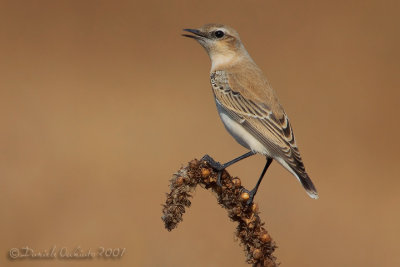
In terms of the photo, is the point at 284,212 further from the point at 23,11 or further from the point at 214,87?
the point at 23,11

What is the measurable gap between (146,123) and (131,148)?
91 cm

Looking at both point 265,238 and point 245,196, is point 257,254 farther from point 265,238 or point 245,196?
point 245,196

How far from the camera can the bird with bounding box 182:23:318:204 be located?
251 inches

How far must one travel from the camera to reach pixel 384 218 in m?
10.6

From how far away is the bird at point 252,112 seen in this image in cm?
637

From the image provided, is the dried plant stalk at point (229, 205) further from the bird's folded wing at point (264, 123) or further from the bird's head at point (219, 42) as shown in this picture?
the bird's head at point (219, 42)

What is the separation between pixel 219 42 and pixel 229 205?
3410mm

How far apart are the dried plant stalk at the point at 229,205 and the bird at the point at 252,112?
3.23ft

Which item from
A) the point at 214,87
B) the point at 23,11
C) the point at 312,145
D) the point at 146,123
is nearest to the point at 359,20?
the point at 312,145

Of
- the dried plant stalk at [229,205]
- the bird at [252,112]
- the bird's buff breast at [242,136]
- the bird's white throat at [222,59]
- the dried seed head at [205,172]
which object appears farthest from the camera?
the bird's white throat at [222,59]

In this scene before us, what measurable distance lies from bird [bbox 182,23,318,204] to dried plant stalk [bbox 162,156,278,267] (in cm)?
98

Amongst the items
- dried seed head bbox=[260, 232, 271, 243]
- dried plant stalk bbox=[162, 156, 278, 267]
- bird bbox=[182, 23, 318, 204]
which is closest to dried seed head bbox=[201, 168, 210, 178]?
dried plant stalk bbox=[162, 156, 278, 267]

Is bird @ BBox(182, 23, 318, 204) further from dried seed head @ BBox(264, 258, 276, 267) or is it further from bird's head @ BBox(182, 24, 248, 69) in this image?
dried seed head @ BBox(264, 258, 276, 267)

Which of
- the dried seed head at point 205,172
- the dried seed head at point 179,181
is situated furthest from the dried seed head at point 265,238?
the dried seed head at point 179,181
